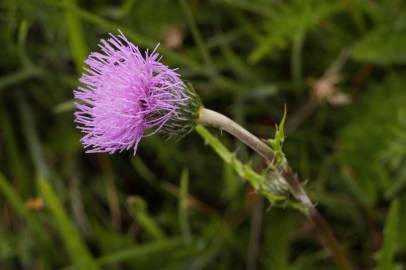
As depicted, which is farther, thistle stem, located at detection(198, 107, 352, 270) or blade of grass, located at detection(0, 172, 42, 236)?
blade of grass, located at detection(0, 172, 42, 236)

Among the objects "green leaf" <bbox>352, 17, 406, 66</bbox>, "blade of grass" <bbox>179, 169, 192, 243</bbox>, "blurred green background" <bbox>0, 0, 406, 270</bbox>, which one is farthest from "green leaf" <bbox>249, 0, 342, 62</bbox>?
"blade of grass" <bbox>179, 169, 192, 243</bbox>

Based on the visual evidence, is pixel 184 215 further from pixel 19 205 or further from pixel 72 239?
pixel 19 205

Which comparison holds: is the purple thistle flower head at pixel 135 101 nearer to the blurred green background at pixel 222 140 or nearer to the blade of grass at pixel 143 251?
the blurred green background at pixel 222 140

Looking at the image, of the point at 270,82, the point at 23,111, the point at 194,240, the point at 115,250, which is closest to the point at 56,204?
the point at 115,250

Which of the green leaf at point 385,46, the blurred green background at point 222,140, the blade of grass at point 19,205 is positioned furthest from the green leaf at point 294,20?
the blade of grass at point 19,205

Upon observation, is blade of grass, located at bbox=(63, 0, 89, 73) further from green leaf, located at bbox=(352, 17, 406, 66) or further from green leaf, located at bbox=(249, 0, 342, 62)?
green leaf, located at bbox=(352, 17, 406, 66)

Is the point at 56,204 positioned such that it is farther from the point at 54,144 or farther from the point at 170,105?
the point at 170,105
